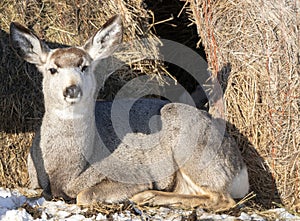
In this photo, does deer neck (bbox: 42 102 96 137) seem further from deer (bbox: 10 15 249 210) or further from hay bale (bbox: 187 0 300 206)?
hay bale (bbox: 187 0 300 206)

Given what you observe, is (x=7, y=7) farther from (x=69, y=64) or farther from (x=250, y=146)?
(x=250, y=146)

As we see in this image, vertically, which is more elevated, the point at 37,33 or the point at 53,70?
the point at 37,33

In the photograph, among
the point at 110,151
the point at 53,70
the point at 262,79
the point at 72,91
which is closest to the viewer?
the point at 72,91

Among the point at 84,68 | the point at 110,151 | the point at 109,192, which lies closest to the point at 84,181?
the point at 109,192

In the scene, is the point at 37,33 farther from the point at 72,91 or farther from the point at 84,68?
the point at 72,91

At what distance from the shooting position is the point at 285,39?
5.50 meters

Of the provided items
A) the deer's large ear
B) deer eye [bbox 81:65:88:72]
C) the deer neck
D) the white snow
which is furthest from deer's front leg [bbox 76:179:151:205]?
the deer's large ear

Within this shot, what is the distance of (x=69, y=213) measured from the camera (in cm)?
498

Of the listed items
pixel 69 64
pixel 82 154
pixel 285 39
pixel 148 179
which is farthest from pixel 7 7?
pixel 285 39

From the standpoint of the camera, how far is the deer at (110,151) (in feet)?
17.9

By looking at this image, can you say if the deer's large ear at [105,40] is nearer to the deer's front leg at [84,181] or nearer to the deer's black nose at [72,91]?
the deer's black nose at [72,91]

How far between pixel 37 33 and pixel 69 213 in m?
2.15

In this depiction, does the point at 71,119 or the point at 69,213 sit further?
the point at 71,119

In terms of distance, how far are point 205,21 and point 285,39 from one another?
3.11ft
